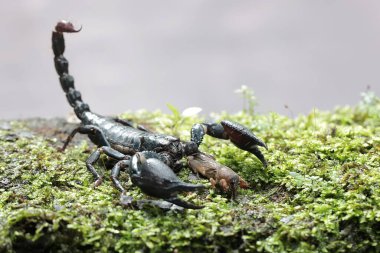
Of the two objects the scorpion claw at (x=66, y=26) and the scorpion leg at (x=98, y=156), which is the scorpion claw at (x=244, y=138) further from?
the scorpion claw at (x=66, y=26)

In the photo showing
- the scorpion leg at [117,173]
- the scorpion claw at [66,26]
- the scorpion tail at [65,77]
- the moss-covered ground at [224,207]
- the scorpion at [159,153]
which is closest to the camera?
the moss-covered ground at [224,207]

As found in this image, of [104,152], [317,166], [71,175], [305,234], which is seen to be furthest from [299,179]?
[71,175]

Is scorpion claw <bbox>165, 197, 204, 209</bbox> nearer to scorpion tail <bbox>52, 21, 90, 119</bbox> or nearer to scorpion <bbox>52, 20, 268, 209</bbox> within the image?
scorpion <bbox>52, 20, 268, 209</bbox>

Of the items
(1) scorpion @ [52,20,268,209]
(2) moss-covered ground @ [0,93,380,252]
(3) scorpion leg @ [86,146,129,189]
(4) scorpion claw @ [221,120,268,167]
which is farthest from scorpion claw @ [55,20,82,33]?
(4) scorpion claw @ [221,120,268,167]

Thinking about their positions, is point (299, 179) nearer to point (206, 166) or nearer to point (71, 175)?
point (206, 166)

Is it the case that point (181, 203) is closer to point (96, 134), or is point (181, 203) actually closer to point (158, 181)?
point (158, 181)

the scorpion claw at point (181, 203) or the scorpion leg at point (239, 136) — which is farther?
the scorpion leg at point (239, 136)

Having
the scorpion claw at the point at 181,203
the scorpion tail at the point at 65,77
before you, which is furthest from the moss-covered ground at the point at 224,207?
the scorpion tail at the point at 65,77

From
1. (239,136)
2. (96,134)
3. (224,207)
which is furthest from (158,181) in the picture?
(96,134)
